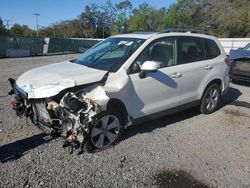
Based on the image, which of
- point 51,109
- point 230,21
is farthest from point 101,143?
point 230,21

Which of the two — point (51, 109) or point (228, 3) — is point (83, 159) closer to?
point (51, 109)

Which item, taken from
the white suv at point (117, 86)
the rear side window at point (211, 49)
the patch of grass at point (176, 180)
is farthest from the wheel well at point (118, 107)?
the rear side window at point (211, 49)

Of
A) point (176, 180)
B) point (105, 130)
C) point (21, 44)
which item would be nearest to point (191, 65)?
point (105, 130)

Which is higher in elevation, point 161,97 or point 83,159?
point 161,97

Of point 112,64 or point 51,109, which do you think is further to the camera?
point 112,64

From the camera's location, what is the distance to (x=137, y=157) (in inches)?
173

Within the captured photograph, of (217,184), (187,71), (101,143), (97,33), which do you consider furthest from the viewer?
(97,33)

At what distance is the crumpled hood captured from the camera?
410 cm

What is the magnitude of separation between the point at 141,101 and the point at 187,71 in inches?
52.3

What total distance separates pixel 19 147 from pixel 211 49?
14.7 feet

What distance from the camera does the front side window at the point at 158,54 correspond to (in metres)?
4.83

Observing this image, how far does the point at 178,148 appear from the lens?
15.6ft

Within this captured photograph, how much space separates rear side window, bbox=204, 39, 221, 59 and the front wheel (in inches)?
112

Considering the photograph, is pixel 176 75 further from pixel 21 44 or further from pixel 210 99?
pixel 21 44
